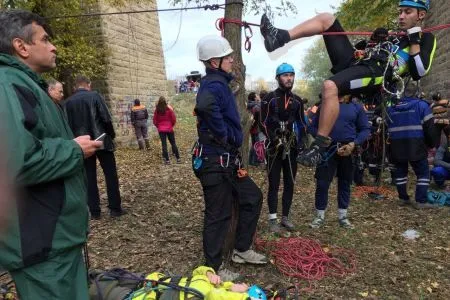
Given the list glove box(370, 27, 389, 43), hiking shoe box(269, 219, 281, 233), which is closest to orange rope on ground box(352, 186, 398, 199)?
hiking shoe box(269, 219, 281, 233)

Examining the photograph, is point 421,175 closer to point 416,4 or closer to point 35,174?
point 416,4

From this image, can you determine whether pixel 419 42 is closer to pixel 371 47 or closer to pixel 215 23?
pixel 371 47

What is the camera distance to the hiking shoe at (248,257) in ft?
12.8

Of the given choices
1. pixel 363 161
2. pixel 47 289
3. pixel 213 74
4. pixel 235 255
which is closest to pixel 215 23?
pixel 213 74

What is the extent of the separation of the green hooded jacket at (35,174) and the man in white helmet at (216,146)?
1565mm

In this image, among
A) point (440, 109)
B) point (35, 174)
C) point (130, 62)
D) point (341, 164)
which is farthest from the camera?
point (130, 62)

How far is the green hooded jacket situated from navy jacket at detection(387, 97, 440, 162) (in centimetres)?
532

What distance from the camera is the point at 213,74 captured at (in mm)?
3508

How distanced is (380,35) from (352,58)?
0.32 m

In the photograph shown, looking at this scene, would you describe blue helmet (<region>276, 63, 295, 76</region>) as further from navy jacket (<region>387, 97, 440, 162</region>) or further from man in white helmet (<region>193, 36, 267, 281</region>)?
navy jacket (<region>387, 97, 440, 162</region>)

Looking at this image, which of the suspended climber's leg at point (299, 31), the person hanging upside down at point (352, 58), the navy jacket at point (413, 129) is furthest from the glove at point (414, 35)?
the navy jacket at point (413, 129)

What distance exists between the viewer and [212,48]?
3482 millimetres

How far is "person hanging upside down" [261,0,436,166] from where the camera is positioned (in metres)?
3.44

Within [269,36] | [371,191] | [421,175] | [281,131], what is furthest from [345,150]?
[371,191]
